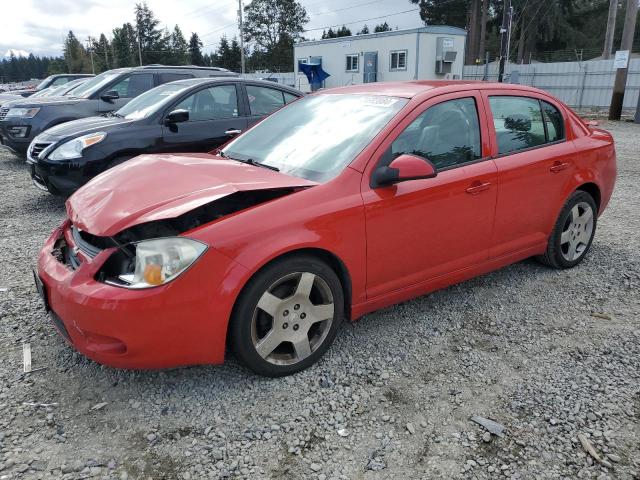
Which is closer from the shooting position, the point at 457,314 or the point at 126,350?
the point at 126,350

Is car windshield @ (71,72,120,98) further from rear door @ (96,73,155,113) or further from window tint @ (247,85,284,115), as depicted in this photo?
window tint @ (247,85,284,115)

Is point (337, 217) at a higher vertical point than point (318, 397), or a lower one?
higher

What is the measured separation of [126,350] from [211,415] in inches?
21.0

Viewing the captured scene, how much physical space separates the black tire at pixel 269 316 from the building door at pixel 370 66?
29203mm

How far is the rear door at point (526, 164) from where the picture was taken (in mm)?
3652

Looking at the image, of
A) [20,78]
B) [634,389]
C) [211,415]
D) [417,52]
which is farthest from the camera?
[20,78]

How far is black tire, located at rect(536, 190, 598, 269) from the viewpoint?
418 centimetres

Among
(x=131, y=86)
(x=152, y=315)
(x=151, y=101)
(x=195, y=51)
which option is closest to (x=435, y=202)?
(x=152, y=315)

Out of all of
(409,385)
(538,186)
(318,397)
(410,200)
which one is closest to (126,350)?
(318,397)

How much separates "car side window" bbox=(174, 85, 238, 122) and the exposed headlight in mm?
4006

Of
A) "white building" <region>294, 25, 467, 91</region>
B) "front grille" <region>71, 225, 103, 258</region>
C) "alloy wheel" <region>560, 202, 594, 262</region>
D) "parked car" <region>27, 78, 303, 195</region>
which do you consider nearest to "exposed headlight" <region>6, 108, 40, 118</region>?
"parked car" <region>27, 78, 303, 195</region>

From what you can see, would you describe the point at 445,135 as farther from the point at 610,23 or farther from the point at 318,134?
the point at 610,23

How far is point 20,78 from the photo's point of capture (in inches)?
5217

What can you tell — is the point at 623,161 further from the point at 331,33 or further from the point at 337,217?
the point at 331,33
